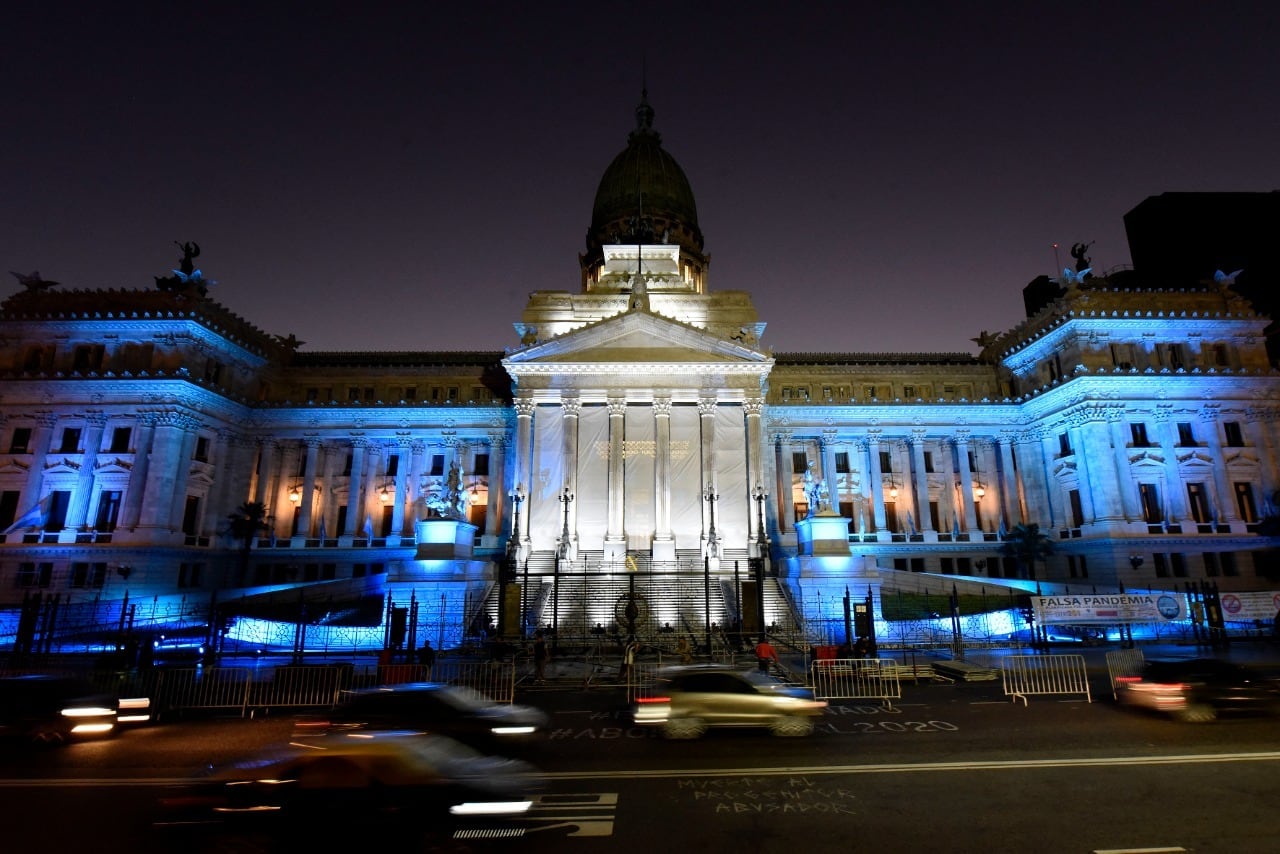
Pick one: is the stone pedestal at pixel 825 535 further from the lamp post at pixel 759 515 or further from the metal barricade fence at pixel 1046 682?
the metal barricade fence at pixel 1046 682

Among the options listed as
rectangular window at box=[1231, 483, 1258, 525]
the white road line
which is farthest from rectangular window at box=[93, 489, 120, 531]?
rectangular window at box=[1231, 483, 1258, 525]

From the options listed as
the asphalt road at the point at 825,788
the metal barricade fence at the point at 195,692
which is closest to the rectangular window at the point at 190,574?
the metal barricade fence at the point at 195,692

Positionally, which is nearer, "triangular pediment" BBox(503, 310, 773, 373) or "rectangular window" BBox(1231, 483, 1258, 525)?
"rectangular window" BBox(1231, 483, 1258, 525)

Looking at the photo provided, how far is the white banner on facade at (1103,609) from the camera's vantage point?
2605cm

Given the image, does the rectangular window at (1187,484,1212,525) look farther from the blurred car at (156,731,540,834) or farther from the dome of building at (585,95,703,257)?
the blurred car at (156,731,540,834)

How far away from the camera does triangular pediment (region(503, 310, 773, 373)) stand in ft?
146

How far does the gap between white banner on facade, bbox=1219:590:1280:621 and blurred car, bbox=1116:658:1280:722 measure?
17740 mm

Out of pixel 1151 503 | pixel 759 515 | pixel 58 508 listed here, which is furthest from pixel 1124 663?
pixel 58 508

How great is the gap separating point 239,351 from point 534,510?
2570 cm

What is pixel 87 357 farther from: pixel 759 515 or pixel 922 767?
pixel 922 767

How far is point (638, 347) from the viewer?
45.0 m

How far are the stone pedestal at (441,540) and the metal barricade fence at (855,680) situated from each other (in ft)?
67.8

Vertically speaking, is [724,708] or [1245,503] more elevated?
[1245,503]

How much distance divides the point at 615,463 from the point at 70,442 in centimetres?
3422
